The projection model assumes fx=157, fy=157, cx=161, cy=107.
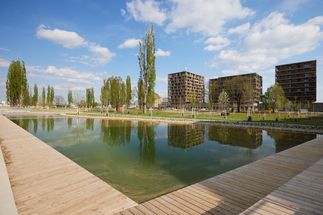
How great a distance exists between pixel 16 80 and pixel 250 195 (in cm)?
7201

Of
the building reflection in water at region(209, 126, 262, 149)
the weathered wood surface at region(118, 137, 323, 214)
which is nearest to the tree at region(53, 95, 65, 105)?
the building reflection in water at region(209, 126, 262, 149)

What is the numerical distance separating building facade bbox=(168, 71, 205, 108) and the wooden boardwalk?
291 feet

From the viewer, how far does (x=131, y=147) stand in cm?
977

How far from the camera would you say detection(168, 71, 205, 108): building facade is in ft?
309

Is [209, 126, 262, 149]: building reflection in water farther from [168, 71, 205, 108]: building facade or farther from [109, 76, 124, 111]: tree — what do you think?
[168, 71, 205, 108]: building facade

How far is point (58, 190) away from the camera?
3857 mm

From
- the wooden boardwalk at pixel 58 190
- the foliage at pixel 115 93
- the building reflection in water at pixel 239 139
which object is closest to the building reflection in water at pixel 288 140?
the building reflection in water at pixel 239 139

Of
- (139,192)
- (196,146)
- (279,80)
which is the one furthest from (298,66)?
(139,192)

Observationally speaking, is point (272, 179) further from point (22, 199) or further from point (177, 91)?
point (177, 91)

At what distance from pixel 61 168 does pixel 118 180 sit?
6.33ft

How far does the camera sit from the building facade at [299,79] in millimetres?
64188

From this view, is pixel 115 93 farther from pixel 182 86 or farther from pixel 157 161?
pixel 182 86

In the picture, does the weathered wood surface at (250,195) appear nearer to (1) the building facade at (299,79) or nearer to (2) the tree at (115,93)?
(2) the tree at (115,93)

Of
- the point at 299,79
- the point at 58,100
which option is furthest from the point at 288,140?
the point at 58,100
